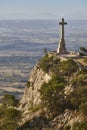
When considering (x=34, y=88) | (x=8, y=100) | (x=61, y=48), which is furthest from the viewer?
(x=61, y=48)

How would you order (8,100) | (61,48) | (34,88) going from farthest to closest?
(61,48) → (34,88) → (8,100)

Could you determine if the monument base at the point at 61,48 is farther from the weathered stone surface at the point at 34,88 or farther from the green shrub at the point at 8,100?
the green shrub at the point at 8,100

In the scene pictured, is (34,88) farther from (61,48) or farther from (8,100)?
(61,48)

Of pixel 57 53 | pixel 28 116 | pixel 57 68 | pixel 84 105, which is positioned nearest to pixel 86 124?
pixel 84 105

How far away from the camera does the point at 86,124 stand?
191ft

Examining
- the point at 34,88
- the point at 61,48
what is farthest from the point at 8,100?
the point at 61,48

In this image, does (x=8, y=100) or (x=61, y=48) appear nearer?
(x=8, y=100)

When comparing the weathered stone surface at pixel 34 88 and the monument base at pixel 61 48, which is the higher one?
the monument base at pixel 61 48

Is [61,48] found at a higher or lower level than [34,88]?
higher

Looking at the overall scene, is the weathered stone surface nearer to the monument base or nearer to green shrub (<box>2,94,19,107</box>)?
green shrub (<box>2,94,19,107</box>)

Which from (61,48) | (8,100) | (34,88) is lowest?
(8,100)

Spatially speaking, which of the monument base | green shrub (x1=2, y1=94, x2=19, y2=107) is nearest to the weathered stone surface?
green shrub (x1=2, y1=94, x2=19, y2=107)

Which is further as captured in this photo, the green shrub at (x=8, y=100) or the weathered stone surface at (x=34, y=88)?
the green shrub at (x=8, y=100)

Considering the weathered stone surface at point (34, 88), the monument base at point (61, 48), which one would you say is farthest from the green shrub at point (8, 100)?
the monument base at point (61, 48)
